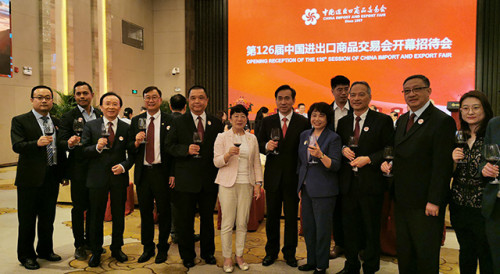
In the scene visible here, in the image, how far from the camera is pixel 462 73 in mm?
9508

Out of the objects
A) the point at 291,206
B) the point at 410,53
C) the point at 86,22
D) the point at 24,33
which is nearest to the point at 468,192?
the point at 291,206

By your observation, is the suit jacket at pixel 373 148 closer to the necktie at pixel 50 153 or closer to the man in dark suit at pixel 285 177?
the man in dark suit at pixel 285 177

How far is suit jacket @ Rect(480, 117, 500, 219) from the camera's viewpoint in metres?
2.04

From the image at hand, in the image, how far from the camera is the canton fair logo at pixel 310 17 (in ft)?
34.4

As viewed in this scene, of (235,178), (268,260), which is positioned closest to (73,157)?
(235,178)

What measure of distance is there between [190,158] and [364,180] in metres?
1.43

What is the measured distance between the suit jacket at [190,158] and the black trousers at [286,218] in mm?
531

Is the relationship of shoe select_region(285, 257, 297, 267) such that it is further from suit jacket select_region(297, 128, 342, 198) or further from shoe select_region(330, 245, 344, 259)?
suit jacket select_region(297, 128, 342, 198)

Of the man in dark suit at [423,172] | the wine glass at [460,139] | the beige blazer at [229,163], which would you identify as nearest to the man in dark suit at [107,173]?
the beige blazer at [229,163]

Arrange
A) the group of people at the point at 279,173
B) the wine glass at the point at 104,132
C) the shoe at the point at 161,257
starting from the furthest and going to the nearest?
the shoe at the point at 161,257 < the wine glass at the point at 104,132 < the group of people at the point at 279,173

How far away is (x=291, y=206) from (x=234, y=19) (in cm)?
928

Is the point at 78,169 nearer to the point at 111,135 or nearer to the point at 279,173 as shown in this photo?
the point at 111,135

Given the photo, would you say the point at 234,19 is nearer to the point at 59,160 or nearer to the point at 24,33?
the point at 24,33

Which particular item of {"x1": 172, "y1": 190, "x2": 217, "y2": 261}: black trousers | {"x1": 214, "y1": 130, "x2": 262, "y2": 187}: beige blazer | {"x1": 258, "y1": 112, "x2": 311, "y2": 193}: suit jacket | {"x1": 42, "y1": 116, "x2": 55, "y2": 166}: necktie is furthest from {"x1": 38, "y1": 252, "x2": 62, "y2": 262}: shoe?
{"x1": 258, "y1": 112, "x2": 311, "y2": 193}: suit jacket
